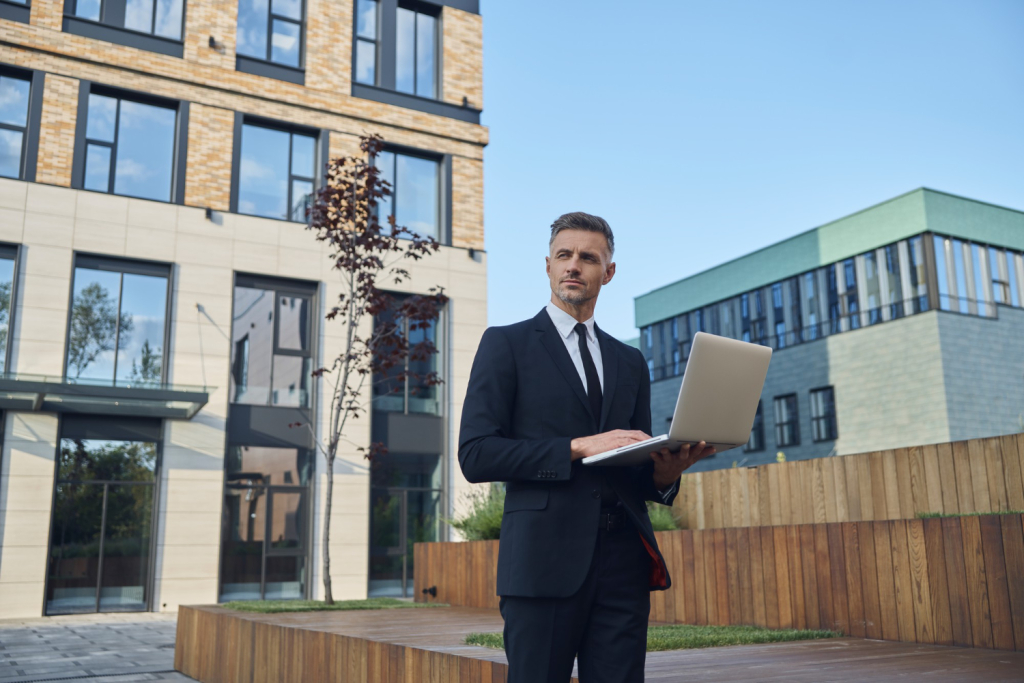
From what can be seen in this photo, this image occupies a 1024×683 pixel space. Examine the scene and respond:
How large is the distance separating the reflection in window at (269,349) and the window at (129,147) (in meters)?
2.76

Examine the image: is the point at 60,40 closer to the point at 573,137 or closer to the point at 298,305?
the point at 298,305

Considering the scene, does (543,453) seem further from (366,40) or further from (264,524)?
(366,40)

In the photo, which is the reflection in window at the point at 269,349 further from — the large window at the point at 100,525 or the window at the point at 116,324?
the large window at the point at 100,525

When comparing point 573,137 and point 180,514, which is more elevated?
point 573,137

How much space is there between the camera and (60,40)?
1722 cm

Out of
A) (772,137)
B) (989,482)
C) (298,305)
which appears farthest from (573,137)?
(989,482)

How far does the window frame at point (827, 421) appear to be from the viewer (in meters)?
28.7

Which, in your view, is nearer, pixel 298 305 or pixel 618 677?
pixel 618 677

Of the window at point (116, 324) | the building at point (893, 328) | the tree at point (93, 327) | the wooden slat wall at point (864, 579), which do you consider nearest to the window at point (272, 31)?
the window at point (116, 324)

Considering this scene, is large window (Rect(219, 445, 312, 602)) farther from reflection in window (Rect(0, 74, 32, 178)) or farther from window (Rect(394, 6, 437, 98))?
window (Rect(394, 6, 437, 98))

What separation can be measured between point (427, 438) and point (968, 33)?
13931 millimetres

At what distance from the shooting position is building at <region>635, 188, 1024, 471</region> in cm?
2584

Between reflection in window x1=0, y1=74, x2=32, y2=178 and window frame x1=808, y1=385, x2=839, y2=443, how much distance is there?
23795 millimetres

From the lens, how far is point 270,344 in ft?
59.8
